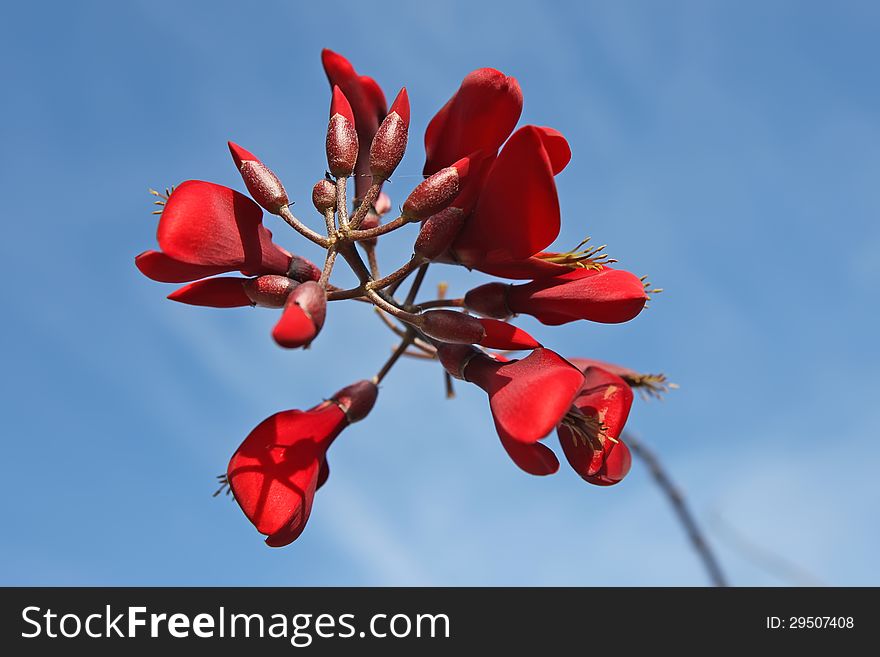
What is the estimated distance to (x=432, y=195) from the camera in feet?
4.93

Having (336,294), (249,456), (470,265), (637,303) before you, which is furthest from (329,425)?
(637,303)

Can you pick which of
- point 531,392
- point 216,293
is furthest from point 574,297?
point 216,293

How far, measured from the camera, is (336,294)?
1587 mm

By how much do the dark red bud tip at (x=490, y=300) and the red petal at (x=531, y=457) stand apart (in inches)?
13.5

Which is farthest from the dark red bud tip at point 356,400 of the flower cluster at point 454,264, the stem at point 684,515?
the stem at point 684,515

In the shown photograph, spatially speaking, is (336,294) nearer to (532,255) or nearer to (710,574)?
(532,255)

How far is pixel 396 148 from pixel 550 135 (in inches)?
12.1

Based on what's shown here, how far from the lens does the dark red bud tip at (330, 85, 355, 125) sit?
1.67m

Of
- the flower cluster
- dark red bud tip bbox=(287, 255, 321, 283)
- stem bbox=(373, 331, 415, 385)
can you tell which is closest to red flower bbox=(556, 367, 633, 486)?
the flower cluster

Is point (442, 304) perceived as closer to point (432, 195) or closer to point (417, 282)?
point (417, 282)

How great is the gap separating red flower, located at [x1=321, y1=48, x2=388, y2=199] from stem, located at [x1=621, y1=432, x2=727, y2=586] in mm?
2030

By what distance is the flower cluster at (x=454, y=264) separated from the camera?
1463 millimetres

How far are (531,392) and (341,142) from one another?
2.13 ft

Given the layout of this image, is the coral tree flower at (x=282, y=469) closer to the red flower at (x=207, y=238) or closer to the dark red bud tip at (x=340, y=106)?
the red flower at (x=207, y=238)
